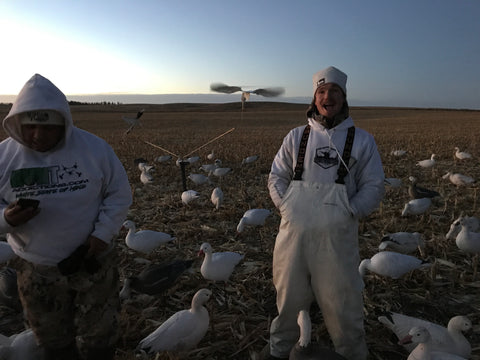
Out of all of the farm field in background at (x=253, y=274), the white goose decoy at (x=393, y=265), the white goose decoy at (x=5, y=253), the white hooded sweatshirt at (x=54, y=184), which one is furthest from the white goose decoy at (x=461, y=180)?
the white goose decoy at (x=5, y=253)

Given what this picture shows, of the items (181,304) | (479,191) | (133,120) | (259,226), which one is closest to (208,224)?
(259,226)

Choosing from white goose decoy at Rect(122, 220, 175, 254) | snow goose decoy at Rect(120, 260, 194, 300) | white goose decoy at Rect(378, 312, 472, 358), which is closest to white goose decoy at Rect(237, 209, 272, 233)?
white goose decoy at Rect(122, 220, 175, 254)

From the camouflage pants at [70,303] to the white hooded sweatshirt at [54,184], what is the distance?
159 millimetres

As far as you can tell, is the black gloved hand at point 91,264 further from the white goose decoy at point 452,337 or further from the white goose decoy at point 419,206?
the white goose decoy at point 419,206

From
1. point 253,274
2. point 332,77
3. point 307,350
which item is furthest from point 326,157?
point 253,274

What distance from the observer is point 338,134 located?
9.05 ft

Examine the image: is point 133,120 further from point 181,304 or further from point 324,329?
point 324,329

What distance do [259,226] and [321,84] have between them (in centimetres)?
437

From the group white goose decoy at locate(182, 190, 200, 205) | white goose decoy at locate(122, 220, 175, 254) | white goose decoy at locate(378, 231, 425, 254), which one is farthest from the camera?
white goose decoy at locate(182, 190, 200, 205)

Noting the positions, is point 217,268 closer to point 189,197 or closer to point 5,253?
point 5,253

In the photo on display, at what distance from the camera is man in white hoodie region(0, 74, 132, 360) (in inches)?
90.6

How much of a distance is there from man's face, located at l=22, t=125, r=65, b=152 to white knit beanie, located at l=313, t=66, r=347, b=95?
1922 mm

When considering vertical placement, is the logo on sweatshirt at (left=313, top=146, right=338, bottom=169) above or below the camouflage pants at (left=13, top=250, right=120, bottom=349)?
above

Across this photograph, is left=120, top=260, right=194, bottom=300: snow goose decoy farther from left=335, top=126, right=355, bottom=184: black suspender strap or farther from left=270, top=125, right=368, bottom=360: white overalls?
left=335, top=126, right=355, bottom=184: black suspender strap
